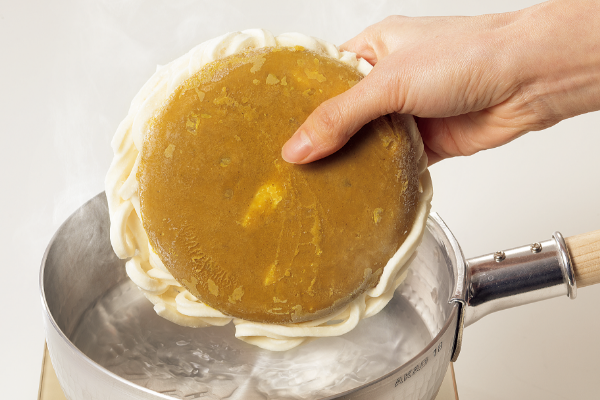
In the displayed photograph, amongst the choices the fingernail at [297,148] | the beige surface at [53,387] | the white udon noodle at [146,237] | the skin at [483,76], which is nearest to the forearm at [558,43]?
the skin at [483,76]

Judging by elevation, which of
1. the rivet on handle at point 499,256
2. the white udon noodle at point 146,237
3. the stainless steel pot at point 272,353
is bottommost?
the stainless steel pot at point 272,353

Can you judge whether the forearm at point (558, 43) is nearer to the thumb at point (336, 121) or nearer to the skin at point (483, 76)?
the skin at point (483, 76)

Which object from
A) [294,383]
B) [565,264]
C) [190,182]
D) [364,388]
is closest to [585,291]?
[565,264]

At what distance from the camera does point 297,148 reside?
926 mm

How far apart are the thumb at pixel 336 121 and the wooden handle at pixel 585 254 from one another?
0.48 metres

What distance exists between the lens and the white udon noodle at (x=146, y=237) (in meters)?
1.00

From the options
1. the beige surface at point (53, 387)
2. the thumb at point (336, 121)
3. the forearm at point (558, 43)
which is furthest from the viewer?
the beige surface at point (53, 387)

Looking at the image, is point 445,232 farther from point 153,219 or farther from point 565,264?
point 153,219

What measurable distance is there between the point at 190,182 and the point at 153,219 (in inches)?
3.5

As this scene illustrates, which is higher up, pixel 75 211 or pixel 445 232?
pixel 75 211

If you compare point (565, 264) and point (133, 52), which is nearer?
point (565, 264)

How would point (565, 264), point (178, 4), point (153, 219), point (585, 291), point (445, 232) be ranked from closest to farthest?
point (153, 219) → point (565, 264) → point (445, 232) → point (178, 4) → point (585, 291)

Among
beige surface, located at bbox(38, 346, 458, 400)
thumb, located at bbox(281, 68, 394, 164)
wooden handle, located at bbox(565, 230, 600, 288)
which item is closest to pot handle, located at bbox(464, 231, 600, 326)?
wooden handle, located at bbox(565, 230, 600, 288)

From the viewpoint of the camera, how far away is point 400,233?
1.02 metres
